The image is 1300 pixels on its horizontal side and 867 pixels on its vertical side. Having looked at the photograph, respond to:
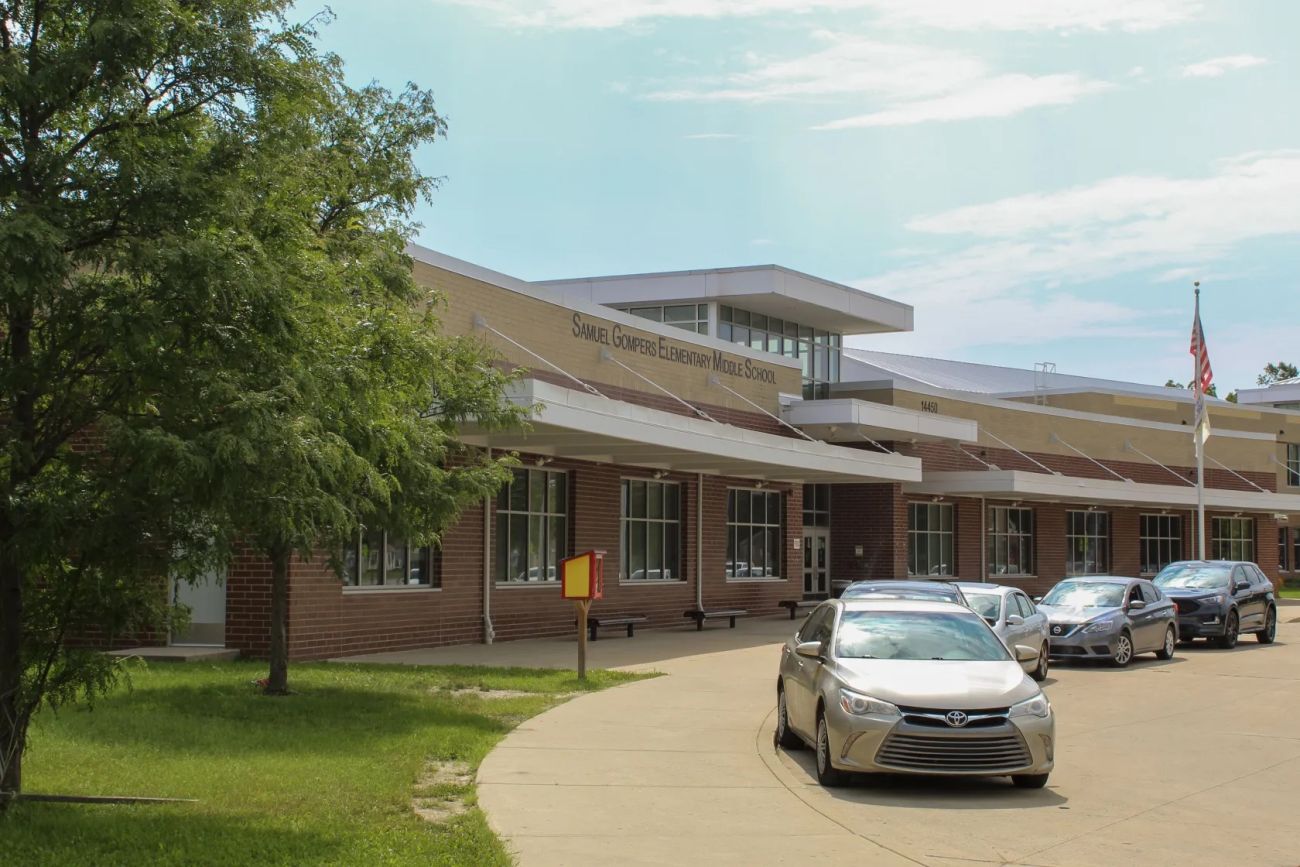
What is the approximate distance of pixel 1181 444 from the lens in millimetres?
53812

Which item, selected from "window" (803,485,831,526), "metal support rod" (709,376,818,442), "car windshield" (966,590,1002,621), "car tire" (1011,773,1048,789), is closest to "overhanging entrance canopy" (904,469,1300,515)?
"window" (803,485,831,526)

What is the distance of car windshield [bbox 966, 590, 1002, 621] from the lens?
65.0 feet

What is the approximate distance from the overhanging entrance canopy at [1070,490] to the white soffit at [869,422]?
123 cm

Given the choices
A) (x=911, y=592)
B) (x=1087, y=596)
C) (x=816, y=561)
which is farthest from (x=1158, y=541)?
(x=911, y=592)

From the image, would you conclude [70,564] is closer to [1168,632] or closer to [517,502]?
[517,502]

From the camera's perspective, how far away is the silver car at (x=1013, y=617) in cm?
1945

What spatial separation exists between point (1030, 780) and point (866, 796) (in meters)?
1.38

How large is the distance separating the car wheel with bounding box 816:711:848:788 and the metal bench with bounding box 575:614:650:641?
14.1m

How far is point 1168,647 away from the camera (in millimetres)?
24062

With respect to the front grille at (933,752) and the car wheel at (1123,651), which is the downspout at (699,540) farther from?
the front grille at (933,752)

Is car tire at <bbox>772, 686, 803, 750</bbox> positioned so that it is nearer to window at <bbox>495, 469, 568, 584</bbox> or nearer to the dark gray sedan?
the dark gray sedan

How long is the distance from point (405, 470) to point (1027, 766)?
6.91m

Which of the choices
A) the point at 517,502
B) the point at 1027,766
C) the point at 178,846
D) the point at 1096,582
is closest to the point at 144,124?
the point at 178,846

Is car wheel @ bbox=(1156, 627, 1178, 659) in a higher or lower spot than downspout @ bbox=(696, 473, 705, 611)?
lower
